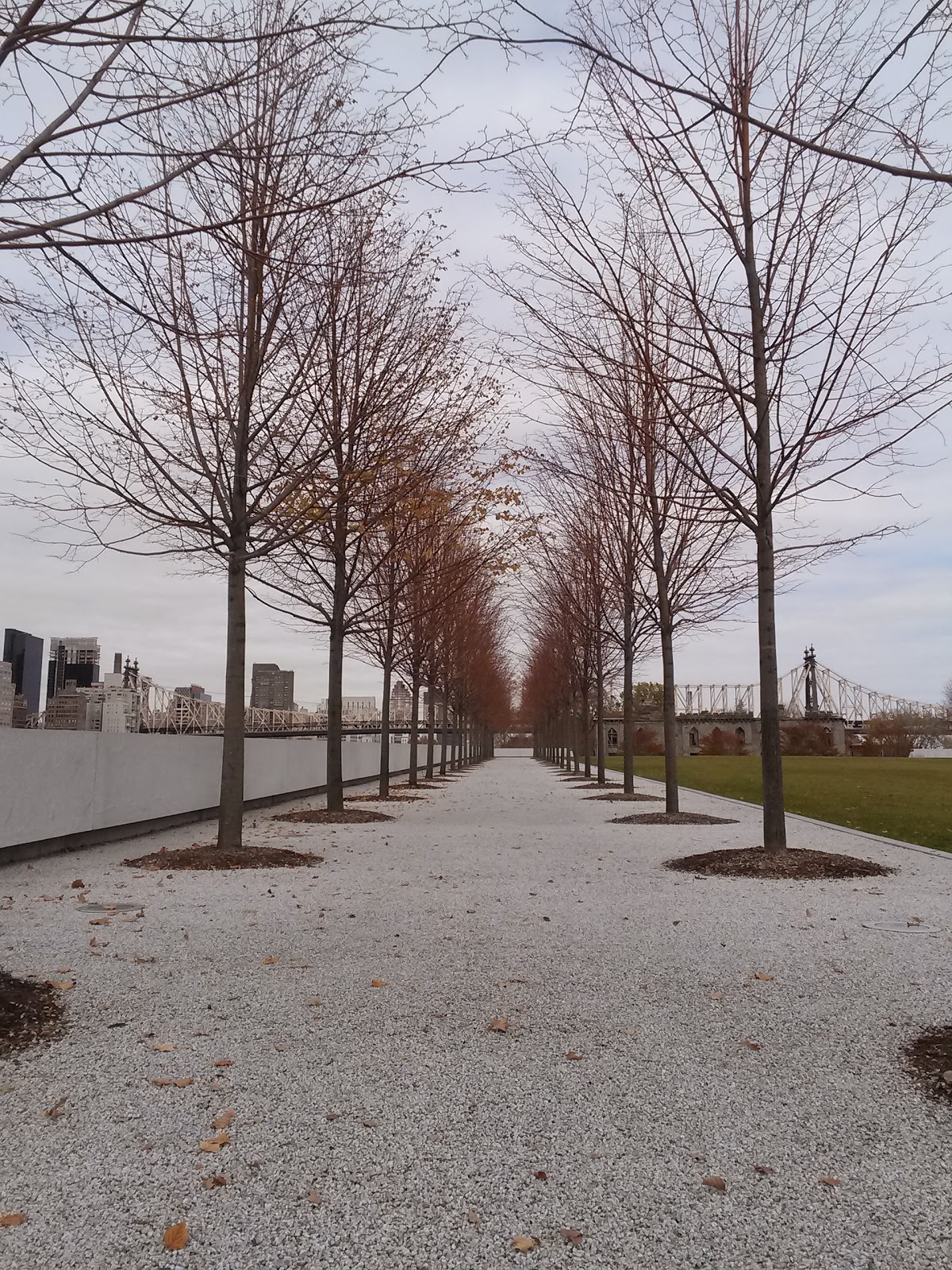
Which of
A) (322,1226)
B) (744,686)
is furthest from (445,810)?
(744,686)

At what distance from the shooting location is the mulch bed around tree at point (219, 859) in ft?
29.1

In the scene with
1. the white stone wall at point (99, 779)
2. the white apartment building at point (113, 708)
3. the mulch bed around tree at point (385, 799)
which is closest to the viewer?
the white stone wall at point (99, 779)

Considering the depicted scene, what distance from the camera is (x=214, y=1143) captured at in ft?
9.34

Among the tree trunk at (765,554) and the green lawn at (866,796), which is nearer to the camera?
the tree trunk at (765,554)

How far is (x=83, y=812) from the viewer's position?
10062mm

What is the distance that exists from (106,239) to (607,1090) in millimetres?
3762

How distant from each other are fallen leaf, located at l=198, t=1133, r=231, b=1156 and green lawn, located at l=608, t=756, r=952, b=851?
10.1 m

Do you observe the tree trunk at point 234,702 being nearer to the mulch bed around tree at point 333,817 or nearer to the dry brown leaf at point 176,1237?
the mulch bed around tree at point 333,817

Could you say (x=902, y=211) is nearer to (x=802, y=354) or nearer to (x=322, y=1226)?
(x=802, y=354)

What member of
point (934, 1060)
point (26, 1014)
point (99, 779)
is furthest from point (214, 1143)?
point (99, 779)

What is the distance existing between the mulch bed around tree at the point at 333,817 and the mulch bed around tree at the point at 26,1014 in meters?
9.09

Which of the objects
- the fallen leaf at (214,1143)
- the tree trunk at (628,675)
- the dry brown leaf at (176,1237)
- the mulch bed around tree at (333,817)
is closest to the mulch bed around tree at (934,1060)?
the fallen leaf at (214,1143)

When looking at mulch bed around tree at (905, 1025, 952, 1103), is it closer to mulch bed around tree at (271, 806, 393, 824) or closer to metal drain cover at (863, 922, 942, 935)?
metal drain cover at (863, 922, 942, 935)

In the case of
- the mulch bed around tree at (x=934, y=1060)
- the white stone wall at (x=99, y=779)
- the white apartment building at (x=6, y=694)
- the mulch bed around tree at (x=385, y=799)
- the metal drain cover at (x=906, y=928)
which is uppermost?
the white apartment building at (x=6, y=694)
